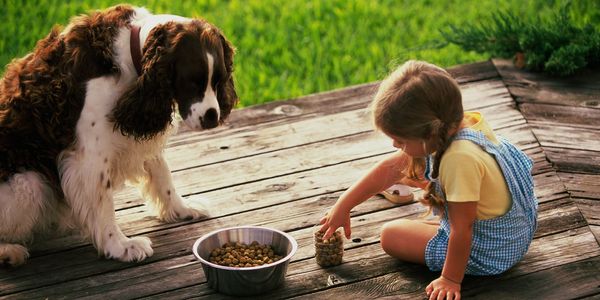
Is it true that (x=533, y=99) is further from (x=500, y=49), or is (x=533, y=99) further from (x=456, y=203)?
(x=456, y=203)

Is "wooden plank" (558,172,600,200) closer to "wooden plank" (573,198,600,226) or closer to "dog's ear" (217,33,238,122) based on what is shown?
"wooden plank" (573,198,600,226)

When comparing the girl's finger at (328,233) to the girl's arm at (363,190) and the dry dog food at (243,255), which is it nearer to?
the girl's arm at (363,190)

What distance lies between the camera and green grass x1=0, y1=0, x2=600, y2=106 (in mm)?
6582

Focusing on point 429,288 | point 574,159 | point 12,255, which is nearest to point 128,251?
point 12,255

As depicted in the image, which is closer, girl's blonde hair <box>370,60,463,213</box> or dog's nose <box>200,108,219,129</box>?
girl's blonde hair <box>370,60,463,213</box>

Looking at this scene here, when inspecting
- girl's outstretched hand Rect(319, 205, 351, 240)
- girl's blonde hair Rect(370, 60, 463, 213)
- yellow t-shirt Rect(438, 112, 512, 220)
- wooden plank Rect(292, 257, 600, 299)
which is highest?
girl's blonde hair Rect(370, 60, 463, 213)

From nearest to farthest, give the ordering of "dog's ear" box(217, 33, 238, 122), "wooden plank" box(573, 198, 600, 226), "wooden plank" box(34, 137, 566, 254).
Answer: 1. "dog's ear" box(217, 33, 238, 122)
2. "wooden plank" box(573, 198, 600, 226)
3. "wooden plank" box(34, 137, 566, 254)

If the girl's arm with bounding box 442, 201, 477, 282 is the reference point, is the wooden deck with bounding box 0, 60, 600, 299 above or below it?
below

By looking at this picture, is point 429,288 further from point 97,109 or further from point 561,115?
point 561,115

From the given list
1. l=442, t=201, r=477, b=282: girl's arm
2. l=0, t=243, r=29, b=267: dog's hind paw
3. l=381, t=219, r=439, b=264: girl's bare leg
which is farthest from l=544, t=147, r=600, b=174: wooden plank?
l=0, t=243, r=29, b=267: dog's hind paw

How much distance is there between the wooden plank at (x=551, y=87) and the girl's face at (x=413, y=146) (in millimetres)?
2195

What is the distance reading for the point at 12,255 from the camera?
157 inches

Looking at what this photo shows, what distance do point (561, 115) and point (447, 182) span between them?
7.02 feet

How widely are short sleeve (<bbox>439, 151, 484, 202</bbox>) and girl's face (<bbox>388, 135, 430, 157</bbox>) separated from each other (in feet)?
0.28
